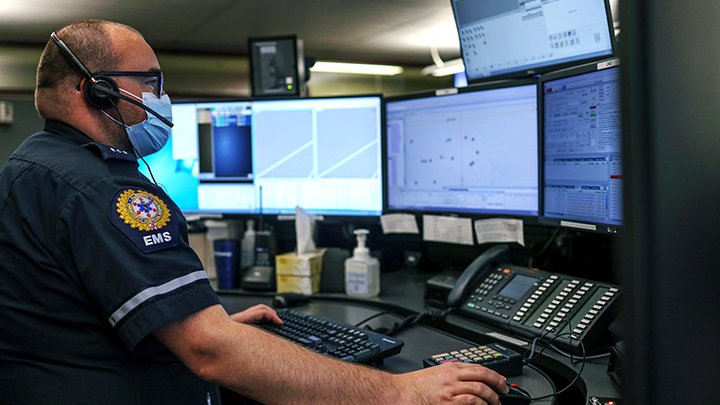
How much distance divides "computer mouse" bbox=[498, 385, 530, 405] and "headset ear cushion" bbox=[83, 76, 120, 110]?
A: 0.80m

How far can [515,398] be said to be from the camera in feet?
2.67

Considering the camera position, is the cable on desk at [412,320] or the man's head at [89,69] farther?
the cable on desk at [412,320]

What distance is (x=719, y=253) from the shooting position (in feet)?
0.74

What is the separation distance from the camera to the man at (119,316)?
0.72 meters

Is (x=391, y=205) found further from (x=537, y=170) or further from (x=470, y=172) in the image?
(x=537, y=170)

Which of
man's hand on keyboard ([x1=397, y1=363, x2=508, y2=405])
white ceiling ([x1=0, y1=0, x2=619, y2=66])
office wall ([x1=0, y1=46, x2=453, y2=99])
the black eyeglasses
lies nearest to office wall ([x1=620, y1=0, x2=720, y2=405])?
man's hand on keyboard ([x1=397, y1=363, x2=508, y2=405])

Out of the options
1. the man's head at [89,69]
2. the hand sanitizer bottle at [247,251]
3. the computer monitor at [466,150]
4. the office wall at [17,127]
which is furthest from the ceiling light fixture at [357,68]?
the man's head at [89,69]

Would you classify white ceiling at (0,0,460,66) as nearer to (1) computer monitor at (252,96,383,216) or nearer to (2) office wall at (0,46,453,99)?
(2) office wall at (0,46,453,99)

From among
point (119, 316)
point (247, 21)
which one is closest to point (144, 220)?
point (119, 316)

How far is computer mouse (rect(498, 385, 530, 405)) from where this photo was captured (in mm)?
808

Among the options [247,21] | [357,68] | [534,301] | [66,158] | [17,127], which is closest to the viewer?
[66,158]

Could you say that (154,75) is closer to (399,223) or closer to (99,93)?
(99,93)

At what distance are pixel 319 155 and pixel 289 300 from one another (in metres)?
0.50

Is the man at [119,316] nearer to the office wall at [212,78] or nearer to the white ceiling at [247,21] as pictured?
the white ceiling at [247,21]
